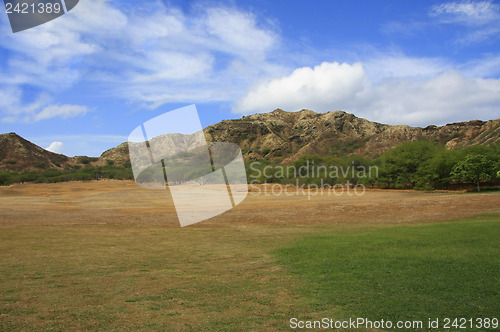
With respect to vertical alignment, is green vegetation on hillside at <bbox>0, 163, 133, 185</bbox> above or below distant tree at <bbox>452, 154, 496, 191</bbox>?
above

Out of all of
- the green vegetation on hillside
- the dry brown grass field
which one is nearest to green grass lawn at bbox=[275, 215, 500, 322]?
the dry brown grass field

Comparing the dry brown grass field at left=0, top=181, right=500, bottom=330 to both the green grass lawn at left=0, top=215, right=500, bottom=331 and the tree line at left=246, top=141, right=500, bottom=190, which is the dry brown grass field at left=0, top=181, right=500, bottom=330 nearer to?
the green grass lawn at left=0, top=215, right=500, bottom=331

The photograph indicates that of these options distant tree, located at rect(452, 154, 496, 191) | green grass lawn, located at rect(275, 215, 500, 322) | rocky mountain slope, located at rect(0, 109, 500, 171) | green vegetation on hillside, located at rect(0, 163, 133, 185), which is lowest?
green grass lawn, located at rect(275, 215, 500, 322)

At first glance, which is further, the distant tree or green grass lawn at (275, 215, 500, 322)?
the distant tree

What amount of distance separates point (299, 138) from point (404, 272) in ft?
423

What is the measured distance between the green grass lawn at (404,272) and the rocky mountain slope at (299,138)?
80.0 meters

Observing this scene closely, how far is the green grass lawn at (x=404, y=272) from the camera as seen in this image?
23.4 ft

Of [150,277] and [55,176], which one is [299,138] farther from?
[150,277]

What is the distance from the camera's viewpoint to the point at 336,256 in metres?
12.3

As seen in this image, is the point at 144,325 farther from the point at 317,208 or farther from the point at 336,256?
the point at 317,208

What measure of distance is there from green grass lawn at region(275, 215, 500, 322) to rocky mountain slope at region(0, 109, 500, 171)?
8003 cm

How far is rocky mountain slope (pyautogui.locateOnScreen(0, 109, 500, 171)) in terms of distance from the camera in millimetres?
102438

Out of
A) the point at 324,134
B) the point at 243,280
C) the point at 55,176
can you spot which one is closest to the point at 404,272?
the point at 243,280

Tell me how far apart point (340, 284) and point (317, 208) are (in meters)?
22.2
